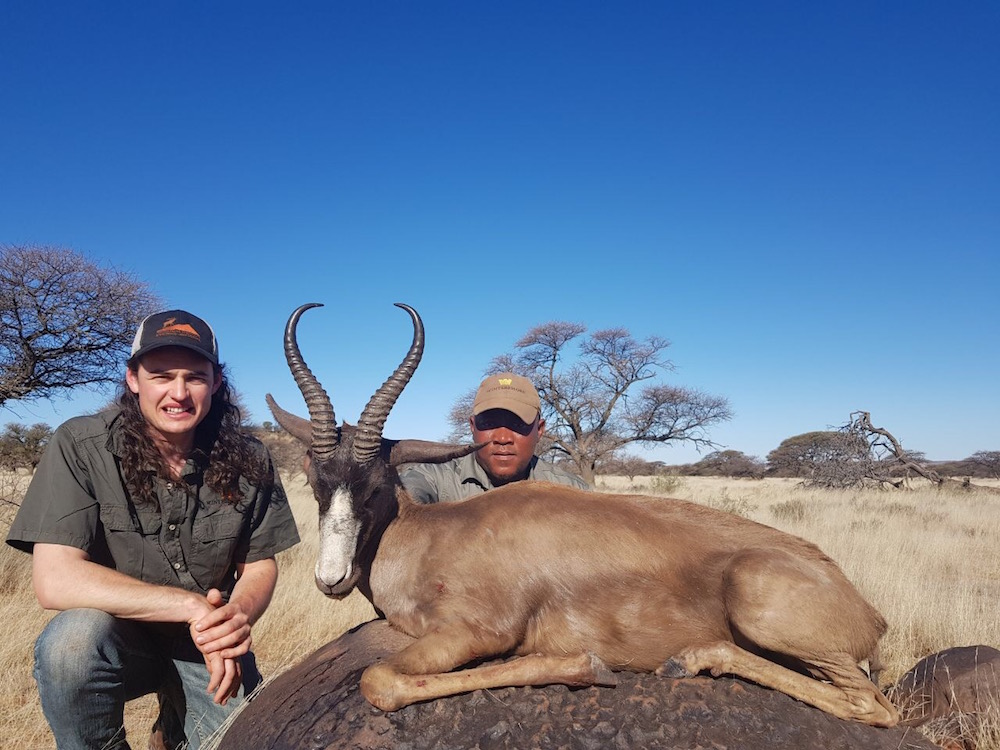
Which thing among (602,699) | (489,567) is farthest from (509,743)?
(489,567)

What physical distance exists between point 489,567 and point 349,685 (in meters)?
1.10

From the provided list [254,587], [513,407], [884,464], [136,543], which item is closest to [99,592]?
[136,543]

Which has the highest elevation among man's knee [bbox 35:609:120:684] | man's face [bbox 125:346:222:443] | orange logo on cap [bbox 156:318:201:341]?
orange logo on cap [bbox 156:318:201:341]

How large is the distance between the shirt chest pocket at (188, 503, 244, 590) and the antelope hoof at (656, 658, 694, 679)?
3.18m

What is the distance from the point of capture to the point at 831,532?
16234 millimetres

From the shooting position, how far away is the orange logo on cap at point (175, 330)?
464cm

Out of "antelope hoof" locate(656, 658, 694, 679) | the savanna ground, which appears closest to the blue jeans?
the savanna ground

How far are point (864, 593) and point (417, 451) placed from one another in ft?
25.3

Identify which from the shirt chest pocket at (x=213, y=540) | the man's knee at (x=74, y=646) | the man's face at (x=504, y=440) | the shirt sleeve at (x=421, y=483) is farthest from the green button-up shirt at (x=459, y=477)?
the man's knee at (x=74, y=646)

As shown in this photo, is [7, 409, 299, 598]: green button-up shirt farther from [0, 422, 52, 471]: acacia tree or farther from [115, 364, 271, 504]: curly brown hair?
[0, 422, 52, 471]: acacia tree

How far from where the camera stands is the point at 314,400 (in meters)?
5.06

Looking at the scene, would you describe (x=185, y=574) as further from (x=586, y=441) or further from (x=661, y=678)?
(x=586, y=441)

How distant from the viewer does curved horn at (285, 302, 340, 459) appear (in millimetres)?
4961

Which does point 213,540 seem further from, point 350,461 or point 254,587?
point 350,461
